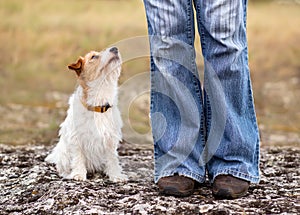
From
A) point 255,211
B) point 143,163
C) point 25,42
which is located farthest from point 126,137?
point 25,42

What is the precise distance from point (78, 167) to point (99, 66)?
0.75 metres

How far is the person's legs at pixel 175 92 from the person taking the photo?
3418mm

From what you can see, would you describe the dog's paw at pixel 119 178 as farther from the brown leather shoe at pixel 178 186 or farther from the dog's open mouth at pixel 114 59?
the dog's open mouth at pixel 114 59

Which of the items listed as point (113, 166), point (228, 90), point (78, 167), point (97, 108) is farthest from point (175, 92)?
point (78, 167)

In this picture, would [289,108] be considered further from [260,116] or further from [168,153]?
[168,153]

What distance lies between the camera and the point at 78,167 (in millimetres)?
4188

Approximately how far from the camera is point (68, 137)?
425 cm

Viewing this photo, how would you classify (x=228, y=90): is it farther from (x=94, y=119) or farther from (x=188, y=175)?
(x=94, y=119)

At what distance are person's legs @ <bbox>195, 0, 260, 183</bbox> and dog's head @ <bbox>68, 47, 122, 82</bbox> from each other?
88 cm

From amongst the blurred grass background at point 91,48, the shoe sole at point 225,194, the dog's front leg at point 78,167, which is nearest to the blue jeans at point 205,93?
the shoe sole at point 225,194

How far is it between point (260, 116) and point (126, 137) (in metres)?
3.42

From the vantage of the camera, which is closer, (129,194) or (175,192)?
(175,192)

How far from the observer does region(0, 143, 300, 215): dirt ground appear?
333cm

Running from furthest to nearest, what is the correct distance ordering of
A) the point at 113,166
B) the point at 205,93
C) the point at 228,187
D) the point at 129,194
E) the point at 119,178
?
1. the point at 113,166
2. the point at 119,178
3. the point at 129,194
4. the point at 205,93
5. the point at 228,187
